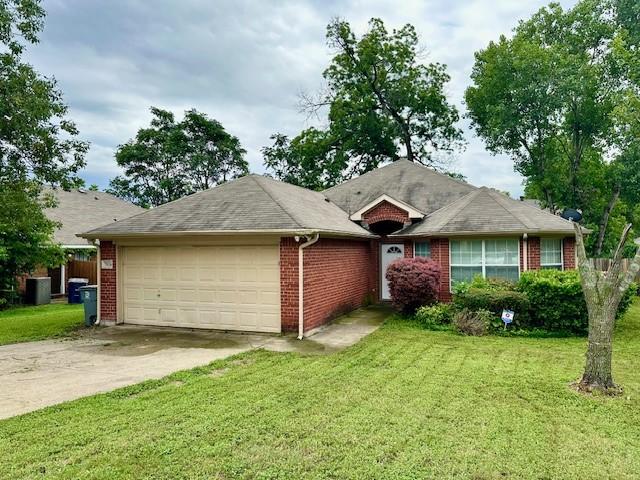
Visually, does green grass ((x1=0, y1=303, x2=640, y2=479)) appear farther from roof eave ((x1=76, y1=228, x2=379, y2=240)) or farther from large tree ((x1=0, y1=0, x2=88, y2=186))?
large tree ((x1=0, y1=0, x2=88, y2=186))

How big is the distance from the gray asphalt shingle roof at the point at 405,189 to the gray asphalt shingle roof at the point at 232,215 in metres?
5.02

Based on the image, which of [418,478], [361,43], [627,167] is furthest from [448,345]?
[361,43]

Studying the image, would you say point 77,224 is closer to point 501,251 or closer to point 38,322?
point 38,322

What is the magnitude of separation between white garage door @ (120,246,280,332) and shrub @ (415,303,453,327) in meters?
4.01

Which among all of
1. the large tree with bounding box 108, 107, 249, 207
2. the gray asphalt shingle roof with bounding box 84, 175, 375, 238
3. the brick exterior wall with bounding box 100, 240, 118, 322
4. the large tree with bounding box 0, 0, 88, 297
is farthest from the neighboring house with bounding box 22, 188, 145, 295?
the large tree with bounding box 108, 107, 249, 207

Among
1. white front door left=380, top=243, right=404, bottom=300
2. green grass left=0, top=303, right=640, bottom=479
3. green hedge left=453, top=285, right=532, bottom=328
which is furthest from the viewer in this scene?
white front door left=380, top=243, right=404, bottom=300

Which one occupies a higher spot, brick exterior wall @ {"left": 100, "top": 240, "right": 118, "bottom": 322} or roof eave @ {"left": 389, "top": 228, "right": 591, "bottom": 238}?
roof eave @ {"left": 389, "top": 228, "right": 591, "bottom": 238}

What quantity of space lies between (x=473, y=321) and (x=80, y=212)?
69.3 ft

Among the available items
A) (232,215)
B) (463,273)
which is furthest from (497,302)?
(232,215)

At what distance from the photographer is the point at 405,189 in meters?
17.7

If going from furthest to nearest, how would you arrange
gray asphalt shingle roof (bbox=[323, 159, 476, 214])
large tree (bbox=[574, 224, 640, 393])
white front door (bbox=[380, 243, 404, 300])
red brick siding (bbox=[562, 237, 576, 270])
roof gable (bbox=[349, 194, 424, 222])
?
gray asphalt shingle roof (bbox=[323, 159, 476, 214]), white front door (bbox=[380, 243, 404, 300]), roof gable (bbox=[349, 194, 424, 222]), red brick siding (bbox=[562, 237, 576, 270]), large tree (bbox=[574, 224, 640, 393])

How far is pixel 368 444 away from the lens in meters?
4.12

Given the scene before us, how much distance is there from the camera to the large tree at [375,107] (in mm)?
28094

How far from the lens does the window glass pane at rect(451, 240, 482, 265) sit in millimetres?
12633
